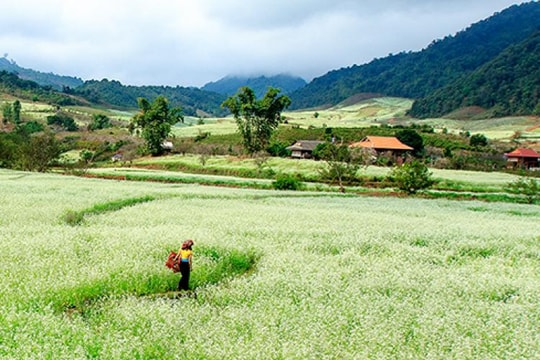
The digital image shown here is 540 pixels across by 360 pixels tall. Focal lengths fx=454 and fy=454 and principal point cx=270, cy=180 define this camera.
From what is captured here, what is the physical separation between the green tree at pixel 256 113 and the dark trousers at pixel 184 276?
7932cm

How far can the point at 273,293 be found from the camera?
34.7 ft

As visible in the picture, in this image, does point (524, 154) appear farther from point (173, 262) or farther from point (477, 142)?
point (173, 262)

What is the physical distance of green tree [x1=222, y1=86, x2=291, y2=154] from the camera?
90.1m

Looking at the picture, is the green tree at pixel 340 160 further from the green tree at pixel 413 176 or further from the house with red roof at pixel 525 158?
the house with red roof at pixel 525 158

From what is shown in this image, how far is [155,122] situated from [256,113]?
22410mm

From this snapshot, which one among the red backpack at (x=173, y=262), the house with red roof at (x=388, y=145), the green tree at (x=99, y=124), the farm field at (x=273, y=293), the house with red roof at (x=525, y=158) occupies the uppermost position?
the green tree at (x=99, y=124)

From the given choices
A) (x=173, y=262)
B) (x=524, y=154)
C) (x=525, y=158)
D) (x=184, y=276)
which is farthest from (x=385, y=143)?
(x=173, y=262)

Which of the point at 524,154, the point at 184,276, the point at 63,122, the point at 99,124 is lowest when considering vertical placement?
the point at 524,154

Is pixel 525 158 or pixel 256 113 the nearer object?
pixel 256 113

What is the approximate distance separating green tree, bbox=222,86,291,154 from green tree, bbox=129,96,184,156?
599 inches

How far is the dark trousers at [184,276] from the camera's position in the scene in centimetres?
1011

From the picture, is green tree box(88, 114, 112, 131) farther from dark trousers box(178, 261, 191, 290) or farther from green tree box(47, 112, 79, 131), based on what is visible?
dark trousers box(178, 261, 191, 290)

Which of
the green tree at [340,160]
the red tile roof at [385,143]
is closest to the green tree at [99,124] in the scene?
the red tile roof at [385,143]

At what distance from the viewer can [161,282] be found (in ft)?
36.3
